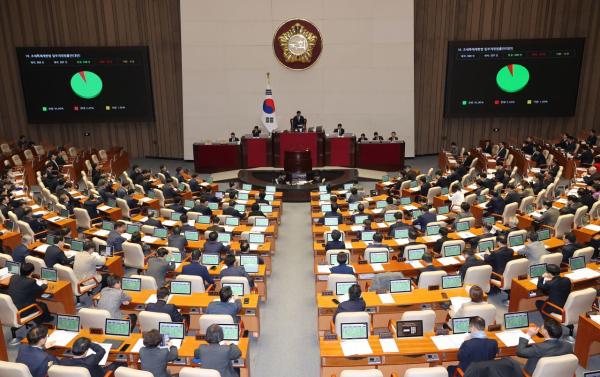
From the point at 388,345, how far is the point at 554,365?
83.5 inches

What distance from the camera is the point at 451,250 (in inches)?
415

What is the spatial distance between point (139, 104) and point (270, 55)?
6955mm

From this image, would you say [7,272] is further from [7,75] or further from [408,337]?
[7,75]

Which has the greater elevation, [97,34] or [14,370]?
[97,34]

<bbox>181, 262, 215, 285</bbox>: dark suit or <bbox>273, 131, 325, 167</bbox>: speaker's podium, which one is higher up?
<bbox>273, 131, 325, 167</bbox>: speaker's podium

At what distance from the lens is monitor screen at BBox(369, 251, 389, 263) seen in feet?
33.7

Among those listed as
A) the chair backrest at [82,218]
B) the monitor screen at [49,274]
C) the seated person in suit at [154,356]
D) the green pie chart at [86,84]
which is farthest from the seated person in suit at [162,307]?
the green pie chart at [86,84]

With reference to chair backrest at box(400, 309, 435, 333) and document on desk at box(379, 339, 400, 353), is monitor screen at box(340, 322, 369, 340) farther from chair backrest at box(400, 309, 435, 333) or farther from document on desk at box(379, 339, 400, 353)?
chair backrest at box(400, 309, 435, 333)

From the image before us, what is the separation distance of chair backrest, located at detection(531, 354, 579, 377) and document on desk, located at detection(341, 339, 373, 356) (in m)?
2.12

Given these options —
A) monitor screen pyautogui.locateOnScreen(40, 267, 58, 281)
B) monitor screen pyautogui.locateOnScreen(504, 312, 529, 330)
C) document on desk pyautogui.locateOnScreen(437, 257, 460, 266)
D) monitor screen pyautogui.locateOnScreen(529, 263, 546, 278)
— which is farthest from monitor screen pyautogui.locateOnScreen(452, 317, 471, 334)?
monitor screen pyautogui.locateOnScreen(40, 267, 58, 281)

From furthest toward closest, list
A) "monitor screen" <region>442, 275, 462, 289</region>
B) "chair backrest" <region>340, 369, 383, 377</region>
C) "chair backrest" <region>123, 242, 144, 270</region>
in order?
"chair backrest" <region>123, 242, 144, 270</region>
"monitor screen" <region>442, 275, 462, 289</region>
"chair backrest" <region>340, 369, 383, 377</region>

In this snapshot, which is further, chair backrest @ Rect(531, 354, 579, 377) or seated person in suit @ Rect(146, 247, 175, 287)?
seated person in suit @ Rect(146, 247, 175, 287)

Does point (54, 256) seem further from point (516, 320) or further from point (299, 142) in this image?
point (299, 142)

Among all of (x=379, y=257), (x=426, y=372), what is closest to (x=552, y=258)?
(x=379, y=257)
